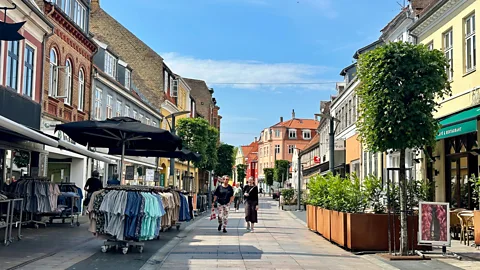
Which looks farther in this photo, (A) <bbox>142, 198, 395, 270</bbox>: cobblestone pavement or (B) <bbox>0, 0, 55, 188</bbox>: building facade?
(B) <bbox>0, 0, 55, 188</bbox>: building facade

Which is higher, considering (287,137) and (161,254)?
(287,137)

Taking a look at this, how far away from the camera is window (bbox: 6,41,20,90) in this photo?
685 inches

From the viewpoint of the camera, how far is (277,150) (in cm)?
12069

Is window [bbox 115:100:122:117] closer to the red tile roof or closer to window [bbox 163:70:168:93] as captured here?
window [bbox 163:70:168:93]

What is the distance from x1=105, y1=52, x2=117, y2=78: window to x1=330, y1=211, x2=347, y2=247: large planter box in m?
20.5

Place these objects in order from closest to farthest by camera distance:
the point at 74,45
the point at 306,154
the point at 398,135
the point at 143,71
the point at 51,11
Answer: the point at 398,135 → the point at 51,11 → the point at 74,45 → the point at 143,71 → the point at 306,154

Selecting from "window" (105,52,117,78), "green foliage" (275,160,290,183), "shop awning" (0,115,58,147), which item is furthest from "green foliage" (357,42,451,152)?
"green foliage" (275,160,290,183)

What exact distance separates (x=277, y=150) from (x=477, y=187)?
108 meters

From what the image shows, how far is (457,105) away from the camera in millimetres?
17062

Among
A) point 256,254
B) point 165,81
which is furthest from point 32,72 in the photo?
point 165,81

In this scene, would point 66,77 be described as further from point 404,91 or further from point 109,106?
point 404,91

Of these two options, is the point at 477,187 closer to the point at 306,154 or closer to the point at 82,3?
the point at 82,3

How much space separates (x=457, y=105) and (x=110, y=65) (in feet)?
67.9

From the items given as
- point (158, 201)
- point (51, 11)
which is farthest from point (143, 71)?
point (158, 201)
